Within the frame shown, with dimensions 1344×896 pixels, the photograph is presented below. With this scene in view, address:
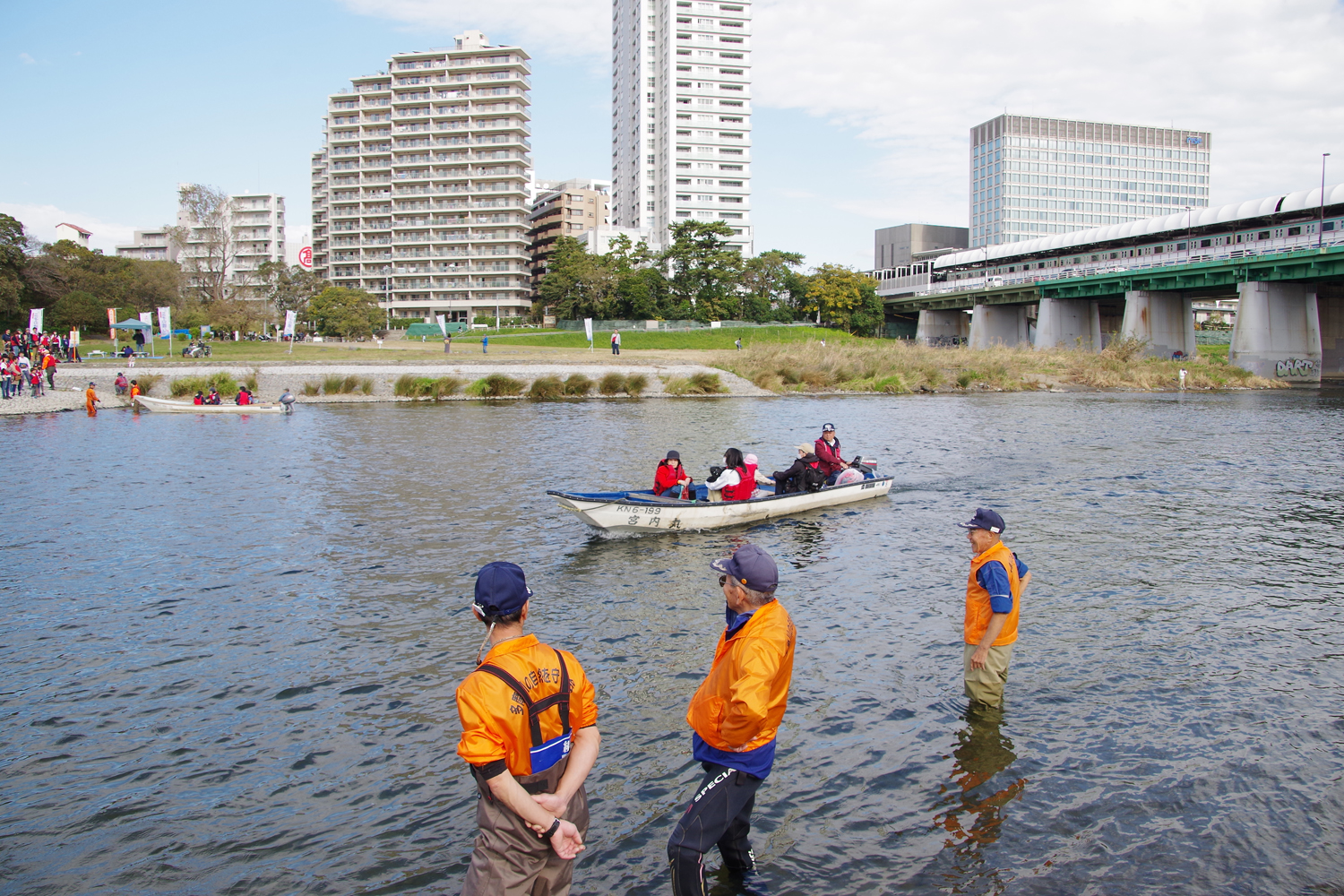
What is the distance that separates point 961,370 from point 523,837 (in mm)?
63185

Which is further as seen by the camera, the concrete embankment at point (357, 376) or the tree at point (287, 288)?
the tree at point (287, 288)

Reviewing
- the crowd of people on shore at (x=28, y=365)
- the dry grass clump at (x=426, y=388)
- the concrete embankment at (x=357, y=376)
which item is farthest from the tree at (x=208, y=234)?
the dry grass clump at (x=426, y=388)

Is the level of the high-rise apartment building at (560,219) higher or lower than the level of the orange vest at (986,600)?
higher

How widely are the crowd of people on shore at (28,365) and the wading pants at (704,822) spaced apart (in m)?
55.3

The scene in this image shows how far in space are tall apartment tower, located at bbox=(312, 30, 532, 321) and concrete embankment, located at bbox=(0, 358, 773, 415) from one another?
70.6 metres

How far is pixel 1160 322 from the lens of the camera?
3034 inches

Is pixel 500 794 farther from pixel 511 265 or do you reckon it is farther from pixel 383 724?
pixel 511 265

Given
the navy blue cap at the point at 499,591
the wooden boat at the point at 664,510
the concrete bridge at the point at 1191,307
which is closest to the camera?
the navy blue cap at the point at 499,591

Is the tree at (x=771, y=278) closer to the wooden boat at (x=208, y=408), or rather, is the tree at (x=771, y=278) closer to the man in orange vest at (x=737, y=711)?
the wooden boat at (x=208, y=408)

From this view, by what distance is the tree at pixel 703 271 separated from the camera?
99750 mm

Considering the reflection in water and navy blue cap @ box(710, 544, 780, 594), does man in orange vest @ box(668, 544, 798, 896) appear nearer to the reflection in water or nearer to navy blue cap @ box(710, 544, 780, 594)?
navy blue cap @ box(710, 544, 780, 594)

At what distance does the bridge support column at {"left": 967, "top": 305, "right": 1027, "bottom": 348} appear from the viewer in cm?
10119

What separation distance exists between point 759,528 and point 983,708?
9585 mm

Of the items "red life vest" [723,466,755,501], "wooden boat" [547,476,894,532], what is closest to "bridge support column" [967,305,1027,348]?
"wooden boat" [547,476,894,532]
